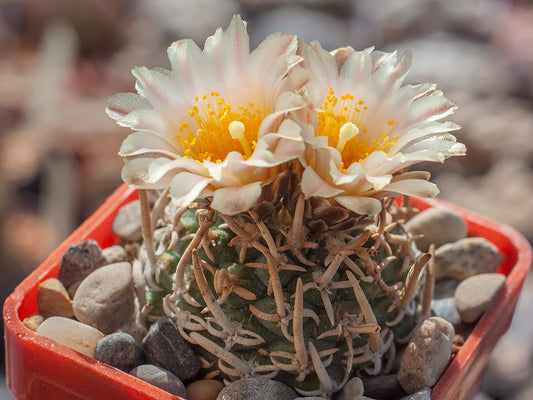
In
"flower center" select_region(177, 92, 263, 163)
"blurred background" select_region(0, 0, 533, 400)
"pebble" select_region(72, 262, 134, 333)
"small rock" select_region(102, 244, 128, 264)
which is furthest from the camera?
"blurred background" select_region(0, 0, 533, 400)

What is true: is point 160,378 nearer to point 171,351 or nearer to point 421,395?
point 171,351

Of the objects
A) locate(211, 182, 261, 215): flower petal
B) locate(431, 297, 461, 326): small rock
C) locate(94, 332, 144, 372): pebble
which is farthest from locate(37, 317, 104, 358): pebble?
locate(431, 297, 461, 326): small rock

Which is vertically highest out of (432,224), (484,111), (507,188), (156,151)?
(156,151)

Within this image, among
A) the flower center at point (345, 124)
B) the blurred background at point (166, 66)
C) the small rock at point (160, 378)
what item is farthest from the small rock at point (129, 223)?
the blurred background at point (166, 66)

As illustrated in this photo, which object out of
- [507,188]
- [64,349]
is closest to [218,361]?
[64,349]

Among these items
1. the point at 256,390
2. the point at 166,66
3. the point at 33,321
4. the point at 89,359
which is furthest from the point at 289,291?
the point at 166,66

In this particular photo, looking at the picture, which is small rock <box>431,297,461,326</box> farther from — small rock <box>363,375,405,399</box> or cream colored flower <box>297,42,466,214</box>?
cream colored flower <box>297,42,466,214</box>

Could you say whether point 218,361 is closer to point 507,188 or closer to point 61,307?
point 61,307

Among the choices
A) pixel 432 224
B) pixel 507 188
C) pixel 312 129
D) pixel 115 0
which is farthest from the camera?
pixel 115 0
